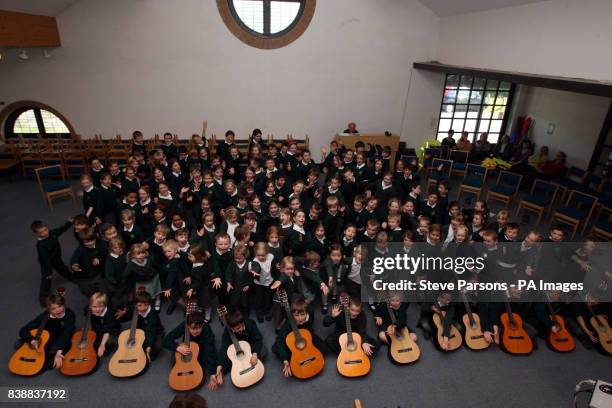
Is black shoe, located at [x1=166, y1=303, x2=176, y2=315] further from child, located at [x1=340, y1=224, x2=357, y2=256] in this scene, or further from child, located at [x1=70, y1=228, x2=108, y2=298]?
child, located at [x1=340, y1=224, x2=357, y2=256]

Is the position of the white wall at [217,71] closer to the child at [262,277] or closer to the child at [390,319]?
the child at [262,277]

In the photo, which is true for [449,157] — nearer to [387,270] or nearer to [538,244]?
[538,244]

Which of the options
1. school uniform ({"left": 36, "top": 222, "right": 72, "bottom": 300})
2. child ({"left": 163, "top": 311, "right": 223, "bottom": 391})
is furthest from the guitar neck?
school uniform ({"left": 36, "top": 222, "right": 72, "bottom": 300})

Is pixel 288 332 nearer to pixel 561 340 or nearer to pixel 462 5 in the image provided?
pixel 561 340

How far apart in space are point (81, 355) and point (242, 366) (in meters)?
1.52

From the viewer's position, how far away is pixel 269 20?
7.77 m

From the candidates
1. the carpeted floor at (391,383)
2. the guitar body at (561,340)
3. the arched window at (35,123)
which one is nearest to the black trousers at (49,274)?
the carpeted floor at (391,383)

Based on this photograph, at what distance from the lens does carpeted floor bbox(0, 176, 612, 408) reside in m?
3.17

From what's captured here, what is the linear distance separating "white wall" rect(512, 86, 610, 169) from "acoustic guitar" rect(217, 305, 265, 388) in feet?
25.4

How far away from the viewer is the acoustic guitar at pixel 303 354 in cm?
330

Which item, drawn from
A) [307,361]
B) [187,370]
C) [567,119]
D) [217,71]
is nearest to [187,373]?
[187,370]

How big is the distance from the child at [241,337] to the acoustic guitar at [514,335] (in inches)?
99.4

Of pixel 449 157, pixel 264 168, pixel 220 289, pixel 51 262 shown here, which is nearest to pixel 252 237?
pixel 220 289

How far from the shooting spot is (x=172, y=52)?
755cm
